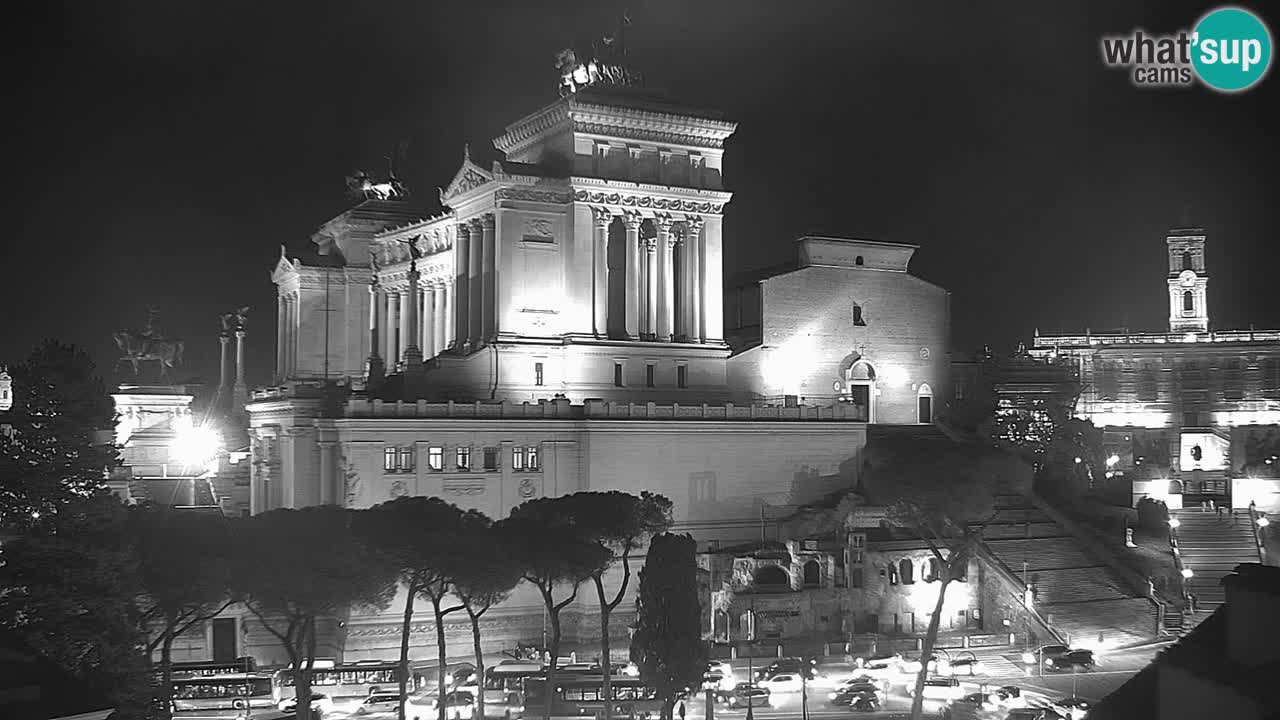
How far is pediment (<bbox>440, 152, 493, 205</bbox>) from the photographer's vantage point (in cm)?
7331

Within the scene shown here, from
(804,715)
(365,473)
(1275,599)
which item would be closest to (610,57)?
(365,473)

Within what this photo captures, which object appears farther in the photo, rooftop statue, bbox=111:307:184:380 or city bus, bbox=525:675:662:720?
rooftop statue, bbox=111:307:184:380

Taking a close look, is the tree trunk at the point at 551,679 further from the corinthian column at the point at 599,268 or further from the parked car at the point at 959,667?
the corinthian column at the point at 599,268

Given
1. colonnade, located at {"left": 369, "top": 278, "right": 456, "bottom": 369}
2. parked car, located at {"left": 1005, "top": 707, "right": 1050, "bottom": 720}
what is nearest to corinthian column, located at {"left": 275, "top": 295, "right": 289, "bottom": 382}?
colonnade, located at {"left": 369, "top": 278, "right": 456, "bottom": 369}

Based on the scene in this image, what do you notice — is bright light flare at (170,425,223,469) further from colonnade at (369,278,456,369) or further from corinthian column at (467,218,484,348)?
corinthian column at (467,218,484,348)

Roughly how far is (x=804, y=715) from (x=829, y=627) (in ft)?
47.6

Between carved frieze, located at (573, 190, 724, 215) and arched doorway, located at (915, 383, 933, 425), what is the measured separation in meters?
19.3

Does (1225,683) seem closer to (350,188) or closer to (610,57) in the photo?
(610,57)

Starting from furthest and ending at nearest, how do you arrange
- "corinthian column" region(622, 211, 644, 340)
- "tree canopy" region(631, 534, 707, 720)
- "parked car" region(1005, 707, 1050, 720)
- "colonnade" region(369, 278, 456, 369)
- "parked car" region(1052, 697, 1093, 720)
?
"colonnade" region(369, 278, 456, 369), "corinthian column" region(622, 211, 644, 340), "parked car" region(1052, 697, 1093, 720), "parked car" region(1005, 707, 1050, 720), "tree canopy" region(631, 534, 707, 720)

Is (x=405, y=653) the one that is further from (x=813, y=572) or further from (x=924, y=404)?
(x=924, y=404)

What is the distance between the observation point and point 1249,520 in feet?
241

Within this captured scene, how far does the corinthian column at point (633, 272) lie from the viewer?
2950 inches

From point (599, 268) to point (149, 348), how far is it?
35022 mm

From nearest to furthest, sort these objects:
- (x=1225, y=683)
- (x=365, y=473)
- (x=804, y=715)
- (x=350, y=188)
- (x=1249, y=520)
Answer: (x=1225, y=683), (x=804, y=715), (x=365, y=473), (x=1249, y=520), (x=350, y=188)
